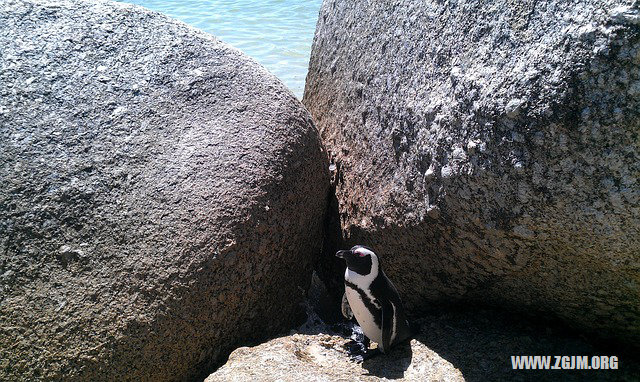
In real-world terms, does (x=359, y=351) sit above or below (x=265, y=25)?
below

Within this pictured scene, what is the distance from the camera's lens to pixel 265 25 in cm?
999

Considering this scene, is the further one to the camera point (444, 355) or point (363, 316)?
point (363, 316)

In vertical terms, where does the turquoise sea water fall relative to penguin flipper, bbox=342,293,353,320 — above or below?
above

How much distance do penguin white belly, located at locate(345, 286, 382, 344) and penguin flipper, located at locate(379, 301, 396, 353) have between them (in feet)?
0.13

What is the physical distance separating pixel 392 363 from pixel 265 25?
8.47 metres

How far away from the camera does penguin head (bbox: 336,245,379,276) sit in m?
2.53

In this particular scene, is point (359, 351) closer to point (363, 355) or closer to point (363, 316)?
point (363, 355)

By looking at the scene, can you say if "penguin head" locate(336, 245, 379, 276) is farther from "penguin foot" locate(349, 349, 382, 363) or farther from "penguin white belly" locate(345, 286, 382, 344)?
"penguin foot" locate(349, 349, 382, 363)

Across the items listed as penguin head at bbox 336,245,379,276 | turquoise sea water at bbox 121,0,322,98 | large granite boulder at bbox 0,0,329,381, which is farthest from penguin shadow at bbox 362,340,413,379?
turquoise sea water at bbox 121,0,322,98

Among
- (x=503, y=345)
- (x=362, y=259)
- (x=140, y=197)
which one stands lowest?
(x=503, y=345)

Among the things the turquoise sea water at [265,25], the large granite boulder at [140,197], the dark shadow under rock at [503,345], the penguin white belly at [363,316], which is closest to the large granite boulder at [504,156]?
the dark shadow under rock at [503,345]

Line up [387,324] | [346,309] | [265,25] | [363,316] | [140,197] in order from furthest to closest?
[265,25] < [346,309] < [363,316] < [387,324] < [140,197]

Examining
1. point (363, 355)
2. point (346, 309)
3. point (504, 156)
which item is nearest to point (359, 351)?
point (363, 355)

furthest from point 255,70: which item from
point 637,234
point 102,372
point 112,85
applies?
point 637,234
